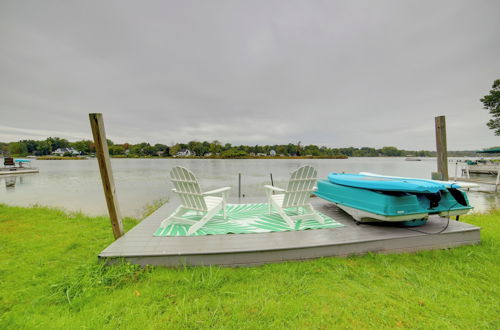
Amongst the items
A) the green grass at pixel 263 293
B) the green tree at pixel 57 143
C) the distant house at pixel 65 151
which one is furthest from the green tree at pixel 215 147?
the green grass at pixel 263 293

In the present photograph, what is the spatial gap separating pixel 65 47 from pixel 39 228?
37.7ft

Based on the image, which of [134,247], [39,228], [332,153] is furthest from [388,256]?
[332,153]

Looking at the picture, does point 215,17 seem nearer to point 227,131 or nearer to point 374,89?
point 374,89

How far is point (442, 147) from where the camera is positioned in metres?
4.64

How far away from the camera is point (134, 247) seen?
2.60 meters

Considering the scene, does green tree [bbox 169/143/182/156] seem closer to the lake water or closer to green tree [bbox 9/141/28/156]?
the lake water

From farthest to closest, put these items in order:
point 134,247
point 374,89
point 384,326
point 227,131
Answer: point 227,131
point 374,89
point 134,247
point 384,326

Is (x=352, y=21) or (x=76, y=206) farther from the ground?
(x=352, y=21)

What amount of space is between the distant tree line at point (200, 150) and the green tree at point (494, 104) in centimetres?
3317

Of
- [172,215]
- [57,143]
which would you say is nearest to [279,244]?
[172,215]

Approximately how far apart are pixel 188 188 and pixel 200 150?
61.3 metres

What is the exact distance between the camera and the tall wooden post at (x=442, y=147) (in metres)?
4.53

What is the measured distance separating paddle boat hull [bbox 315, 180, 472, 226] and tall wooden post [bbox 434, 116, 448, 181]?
1.95 meters

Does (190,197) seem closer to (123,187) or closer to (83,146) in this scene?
(123,187)
